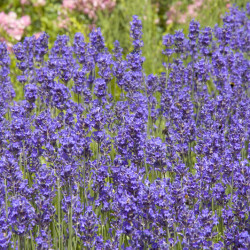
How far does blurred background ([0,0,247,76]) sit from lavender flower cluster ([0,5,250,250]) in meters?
1.83

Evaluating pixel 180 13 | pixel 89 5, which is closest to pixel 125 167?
pixel 89 5

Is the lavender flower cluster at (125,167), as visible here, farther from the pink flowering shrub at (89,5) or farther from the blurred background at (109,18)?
the pink flowering shrub at (89,5)

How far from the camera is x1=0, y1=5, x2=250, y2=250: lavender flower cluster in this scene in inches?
109

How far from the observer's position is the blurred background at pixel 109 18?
285 inches

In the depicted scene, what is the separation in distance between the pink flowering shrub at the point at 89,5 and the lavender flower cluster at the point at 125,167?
11.2 ft

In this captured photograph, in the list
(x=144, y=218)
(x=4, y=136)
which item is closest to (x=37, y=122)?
(x=4, y=136)

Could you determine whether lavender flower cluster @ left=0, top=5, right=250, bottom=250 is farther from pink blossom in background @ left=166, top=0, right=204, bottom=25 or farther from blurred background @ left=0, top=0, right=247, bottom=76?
pink blossom in background @ left=166, top=0, right=204, bottom=25

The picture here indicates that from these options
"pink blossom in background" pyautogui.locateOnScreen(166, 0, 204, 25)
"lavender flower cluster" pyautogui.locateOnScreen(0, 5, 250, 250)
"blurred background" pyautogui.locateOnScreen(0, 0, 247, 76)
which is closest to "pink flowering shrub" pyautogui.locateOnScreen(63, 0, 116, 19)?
"blurred background" pyautogui.locateOnScreen(0, 0, 247, 76)

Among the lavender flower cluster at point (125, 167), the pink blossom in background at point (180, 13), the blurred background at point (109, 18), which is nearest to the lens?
the lavender flower cluster at point (125, 167)

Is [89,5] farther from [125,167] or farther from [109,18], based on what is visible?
[125,167]

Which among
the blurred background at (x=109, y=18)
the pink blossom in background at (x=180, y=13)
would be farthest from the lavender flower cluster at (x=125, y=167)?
the pink blossom in background at (x=180, y=13)

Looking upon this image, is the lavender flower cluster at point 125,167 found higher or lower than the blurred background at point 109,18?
lower

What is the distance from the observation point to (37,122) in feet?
11.9

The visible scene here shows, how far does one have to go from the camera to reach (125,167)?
9.96 ft
